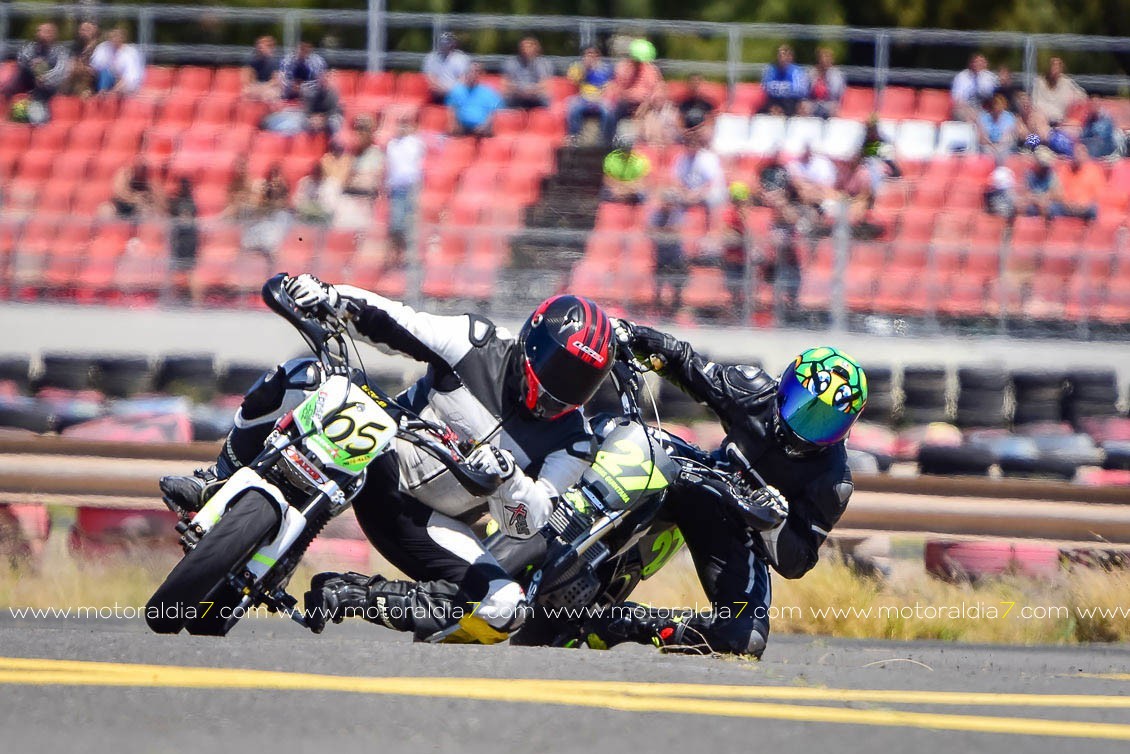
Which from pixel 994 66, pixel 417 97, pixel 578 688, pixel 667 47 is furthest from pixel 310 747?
pixel 667 47

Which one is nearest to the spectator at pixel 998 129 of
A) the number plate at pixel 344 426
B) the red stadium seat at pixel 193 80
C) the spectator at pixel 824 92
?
the spectator at pixel 824 92

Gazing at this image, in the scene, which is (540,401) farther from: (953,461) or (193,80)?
(193,80)

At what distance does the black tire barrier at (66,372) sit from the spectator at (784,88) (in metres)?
7.09

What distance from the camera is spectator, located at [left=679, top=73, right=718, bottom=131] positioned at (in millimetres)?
15594

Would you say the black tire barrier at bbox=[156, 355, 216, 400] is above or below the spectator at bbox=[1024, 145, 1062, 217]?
below

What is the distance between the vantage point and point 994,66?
74.9ft

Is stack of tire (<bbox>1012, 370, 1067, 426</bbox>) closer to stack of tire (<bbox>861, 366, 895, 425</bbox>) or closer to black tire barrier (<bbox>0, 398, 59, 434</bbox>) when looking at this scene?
stack of tire (<bbox>861, 366, 895, 425</bbox>)

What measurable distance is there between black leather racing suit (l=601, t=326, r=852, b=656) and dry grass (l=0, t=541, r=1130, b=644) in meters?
1.18

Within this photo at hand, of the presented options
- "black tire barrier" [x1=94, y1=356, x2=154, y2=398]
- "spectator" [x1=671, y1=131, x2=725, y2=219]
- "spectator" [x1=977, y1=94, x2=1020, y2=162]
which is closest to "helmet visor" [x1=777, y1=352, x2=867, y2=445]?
"black tire barrier" [x1=94, y1=356, x2=154, y2=398]

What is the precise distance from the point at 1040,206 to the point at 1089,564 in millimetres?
7155

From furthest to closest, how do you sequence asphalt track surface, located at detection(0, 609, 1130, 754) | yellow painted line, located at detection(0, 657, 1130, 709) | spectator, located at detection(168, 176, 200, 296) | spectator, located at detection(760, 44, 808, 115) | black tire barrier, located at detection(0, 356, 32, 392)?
1. spectator, located at detection(760, 44, 808, 115)
2. spectator, located at detection(168, 176, 200, 296)
3. black tire barrier, located at detection(0, 356, 32, 392)
4. yellow painted line, located at detection(0, 657, 1130, 709)
5. asphalt track surface, located at detection(0, 609, 1130, 754)

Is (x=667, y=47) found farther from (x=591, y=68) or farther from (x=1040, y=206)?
(x=1040, y=206)

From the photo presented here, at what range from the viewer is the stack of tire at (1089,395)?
1323 cm

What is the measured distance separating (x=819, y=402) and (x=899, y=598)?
74.8 inches
